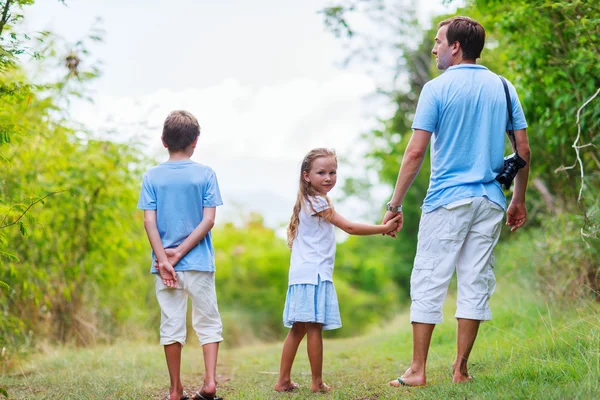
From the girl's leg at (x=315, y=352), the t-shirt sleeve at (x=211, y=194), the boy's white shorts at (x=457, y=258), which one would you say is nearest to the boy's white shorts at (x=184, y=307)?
the t-shirt sleeve at (x=211, y=194)

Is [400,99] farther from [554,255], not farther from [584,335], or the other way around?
[584,335]

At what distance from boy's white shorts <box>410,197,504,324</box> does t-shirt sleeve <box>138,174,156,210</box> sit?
165 centimetres

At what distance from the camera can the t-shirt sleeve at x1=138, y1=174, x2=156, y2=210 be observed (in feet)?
13.6

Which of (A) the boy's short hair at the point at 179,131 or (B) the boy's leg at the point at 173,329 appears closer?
(B) the boy's leg at the point at 173,329

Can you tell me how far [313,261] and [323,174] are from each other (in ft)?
1.80

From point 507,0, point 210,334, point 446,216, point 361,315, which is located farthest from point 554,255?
point 361,315

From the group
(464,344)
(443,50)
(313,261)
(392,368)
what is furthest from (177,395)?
(443,50)

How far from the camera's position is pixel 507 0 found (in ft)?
20.1

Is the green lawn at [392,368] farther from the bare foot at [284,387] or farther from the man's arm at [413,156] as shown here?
the man's arm at [413,156]

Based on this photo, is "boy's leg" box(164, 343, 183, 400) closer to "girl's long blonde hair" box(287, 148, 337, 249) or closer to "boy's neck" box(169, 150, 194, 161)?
"girl's long blonde hair" box(287, 148, 337, 249)

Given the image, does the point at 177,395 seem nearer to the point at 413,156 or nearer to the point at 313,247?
the point at 313,247

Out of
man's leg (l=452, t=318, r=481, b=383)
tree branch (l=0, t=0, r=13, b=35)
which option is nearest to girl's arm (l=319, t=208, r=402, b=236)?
man's leg (l=452, t=318, r=481, b=383)

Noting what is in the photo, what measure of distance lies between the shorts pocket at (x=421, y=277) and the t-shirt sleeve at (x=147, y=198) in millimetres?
1621

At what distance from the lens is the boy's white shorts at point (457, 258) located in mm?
3918
